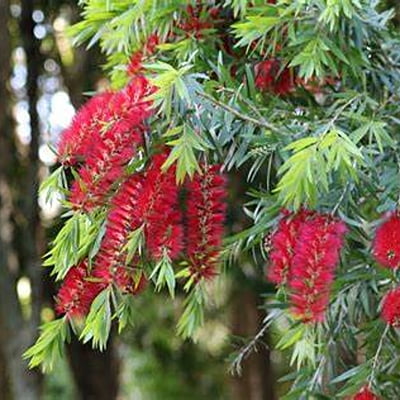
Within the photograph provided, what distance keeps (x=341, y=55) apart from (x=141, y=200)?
658 millimetres

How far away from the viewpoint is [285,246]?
177 centimetres

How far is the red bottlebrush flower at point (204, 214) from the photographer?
5.84ft

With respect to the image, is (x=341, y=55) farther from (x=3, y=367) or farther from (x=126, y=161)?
(x=3, y=367)

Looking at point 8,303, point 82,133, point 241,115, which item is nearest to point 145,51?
point 241,115

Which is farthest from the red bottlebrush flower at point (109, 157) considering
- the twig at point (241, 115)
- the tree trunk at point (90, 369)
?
the tree trunk at point (90, 369)

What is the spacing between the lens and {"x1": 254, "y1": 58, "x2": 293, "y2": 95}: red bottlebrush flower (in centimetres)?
228

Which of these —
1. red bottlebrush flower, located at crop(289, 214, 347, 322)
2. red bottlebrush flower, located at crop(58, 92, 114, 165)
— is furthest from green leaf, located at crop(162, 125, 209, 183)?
red bottlebrush flower, located at crop(289, 214, 347, 322)

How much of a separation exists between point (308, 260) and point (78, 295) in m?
0.46

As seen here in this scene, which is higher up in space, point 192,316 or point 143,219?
point 143,219

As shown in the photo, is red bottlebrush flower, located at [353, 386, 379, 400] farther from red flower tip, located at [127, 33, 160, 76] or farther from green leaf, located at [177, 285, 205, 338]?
red flower tip, located at [127, 33, 160, 76]

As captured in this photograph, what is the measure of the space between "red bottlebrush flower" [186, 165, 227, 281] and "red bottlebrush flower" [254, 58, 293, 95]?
20.8 inches

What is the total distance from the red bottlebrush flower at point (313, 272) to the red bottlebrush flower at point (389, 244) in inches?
4.1

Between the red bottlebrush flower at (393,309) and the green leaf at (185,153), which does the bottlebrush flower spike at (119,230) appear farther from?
the red bottlebrush flower at (393,309)

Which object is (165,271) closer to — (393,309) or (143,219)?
(143,219)
